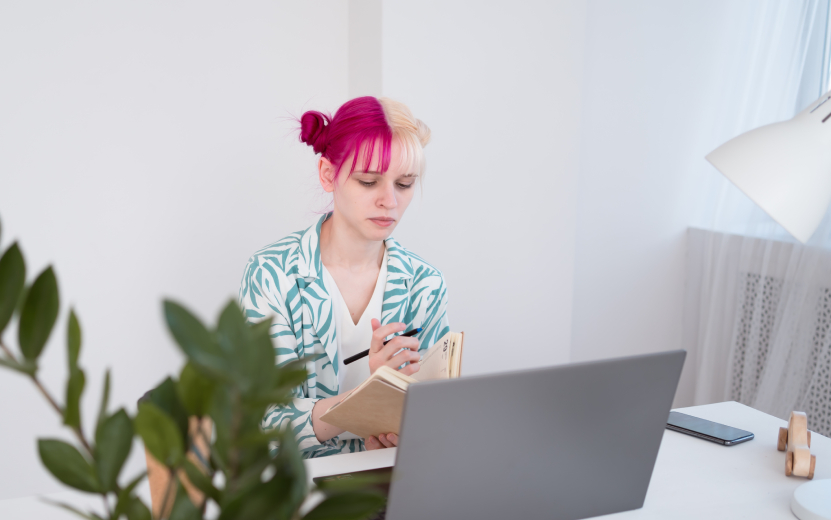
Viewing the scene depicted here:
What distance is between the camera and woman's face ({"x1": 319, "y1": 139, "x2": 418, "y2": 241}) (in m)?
1.51

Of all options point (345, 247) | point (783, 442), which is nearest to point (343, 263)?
point (345, 247)

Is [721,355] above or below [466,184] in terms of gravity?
below

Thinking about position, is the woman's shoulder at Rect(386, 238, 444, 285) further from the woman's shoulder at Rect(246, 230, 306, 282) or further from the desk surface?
the desk surface

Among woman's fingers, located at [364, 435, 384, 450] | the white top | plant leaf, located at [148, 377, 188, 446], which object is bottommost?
woman's fingers, located at [364, 435, 384, 450]

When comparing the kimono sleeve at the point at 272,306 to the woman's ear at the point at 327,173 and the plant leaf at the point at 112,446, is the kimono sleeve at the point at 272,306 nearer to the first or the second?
the woman's ear at the point at 327,173

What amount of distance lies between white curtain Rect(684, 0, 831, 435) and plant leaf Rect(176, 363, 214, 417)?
243 cm

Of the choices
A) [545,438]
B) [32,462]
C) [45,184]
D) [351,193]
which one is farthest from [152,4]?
[545,438]

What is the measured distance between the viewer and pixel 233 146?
7.18ft

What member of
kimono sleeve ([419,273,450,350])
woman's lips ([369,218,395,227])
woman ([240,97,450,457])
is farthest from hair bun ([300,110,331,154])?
kimono sleeve ([419,273,450,350])

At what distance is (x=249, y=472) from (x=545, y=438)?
62cm

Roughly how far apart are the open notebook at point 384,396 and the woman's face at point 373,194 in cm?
38

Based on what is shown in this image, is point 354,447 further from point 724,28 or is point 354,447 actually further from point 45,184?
point 724,28

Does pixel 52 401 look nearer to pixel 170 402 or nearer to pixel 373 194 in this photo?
pixel 170 402

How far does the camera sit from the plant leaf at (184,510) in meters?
0.28
